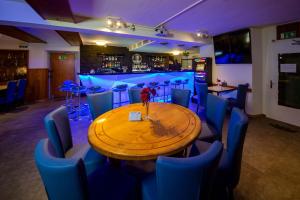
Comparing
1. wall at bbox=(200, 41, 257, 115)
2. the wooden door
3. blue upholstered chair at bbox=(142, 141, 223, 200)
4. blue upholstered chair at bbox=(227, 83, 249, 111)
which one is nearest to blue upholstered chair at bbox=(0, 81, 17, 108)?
the wooden door

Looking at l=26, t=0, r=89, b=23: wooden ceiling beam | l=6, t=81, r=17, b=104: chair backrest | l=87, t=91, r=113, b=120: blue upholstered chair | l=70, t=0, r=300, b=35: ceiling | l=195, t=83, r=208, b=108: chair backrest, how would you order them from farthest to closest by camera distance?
l=6, t=81, r=17, b=104: chair backrest
l=195, t=83, r=208, b=108: chair backrest
l=70, t=0, r=300, b=35: ceiling
l=87, t=91, r=113, b=120: blue upholstered chair
l=26, t=0, r=89, b=23: wooden ceiling beam

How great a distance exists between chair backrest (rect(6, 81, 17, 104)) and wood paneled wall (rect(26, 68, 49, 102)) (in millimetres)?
1280

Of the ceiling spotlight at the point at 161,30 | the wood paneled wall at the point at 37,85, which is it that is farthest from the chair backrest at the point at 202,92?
the wood paneled wall at the point at 37,85

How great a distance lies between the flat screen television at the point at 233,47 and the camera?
4465 mm

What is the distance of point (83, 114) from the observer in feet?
15.9

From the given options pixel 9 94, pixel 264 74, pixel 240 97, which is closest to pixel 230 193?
pixel 240 97

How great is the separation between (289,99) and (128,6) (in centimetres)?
447

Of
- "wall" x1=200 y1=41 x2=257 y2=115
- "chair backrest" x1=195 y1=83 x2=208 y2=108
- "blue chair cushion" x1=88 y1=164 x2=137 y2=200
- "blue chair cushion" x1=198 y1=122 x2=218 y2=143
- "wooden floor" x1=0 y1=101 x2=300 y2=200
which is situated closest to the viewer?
"blue chair cushion" x1=88 y1=164 x2=137 y2=200

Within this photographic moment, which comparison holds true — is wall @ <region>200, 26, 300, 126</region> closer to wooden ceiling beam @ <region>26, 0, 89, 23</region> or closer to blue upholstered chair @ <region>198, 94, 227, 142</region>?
blue upholstered chair @ <region>198, 94, 227, 142</region>

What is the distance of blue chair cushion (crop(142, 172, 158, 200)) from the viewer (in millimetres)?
1164

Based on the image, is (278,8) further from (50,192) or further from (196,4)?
(50,192)

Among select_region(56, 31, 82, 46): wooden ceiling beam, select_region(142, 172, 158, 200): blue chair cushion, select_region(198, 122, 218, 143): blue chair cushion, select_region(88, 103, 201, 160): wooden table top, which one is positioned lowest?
select_region(142, 172, 158, 200): blue chair cushion

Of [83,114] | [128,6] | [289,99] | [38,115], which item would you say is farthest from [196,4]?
[38,115]

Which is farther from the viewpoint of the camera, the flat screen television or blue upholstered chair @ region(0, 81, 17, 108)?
blue upholstered chair @ region(0, 81, 17, 108)
